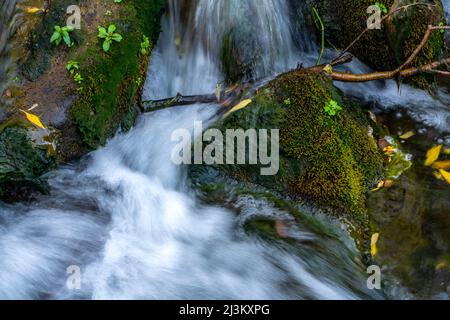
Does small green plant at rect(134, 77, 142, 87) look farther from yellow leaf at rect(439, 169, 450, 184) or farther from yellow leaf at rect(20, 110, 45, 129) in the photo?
yellow leaf at rect(439, 169, 450, 184)

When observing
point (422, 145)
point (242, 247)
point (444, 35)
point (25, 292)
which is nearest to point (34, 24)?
point (25, 292)

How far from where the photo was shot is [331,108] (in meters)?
5.26

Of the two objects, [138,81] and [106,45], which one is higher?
[106,45]

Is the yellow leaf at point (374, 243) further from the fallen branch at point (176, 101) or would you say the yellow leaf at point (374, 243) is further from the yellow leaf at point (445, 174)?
the fallen branch at point (176, 101)

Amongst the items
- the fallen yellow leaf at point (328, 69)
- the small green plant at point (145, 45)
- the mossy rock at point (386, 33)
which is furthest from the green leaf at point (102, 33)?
the mossy rock at point (386, 33)

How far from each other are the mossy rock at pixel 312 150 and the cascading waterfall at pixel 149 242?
301 millimetres

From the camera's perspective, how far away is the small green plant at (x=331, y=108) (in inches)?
207

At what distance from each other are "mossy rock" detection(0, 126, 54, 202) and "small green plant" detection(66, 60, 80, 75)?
0.69 metres

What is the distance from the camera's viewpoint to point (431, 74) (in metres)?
6.29

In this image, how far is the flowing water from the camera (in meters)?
4.57

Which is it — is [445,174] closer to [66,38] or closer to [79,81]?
[79,81]

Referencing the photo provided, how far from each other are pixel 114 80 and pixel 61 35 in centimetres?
63

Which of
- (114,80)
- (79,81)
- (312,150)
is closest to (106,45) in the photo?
(114,80)

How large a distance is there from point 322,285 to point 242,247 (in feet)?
2.46
